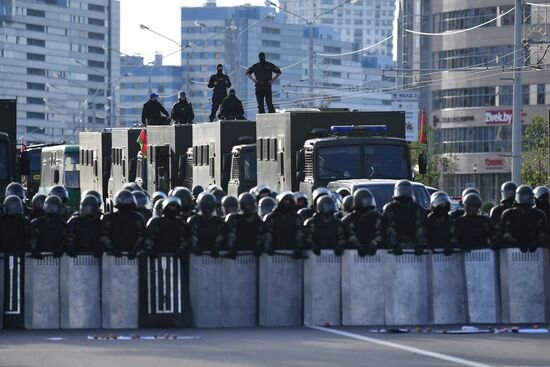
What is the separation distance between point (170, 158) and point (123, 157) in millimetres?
3250

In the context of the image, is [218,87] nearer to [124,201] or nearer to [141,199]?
[141,199]

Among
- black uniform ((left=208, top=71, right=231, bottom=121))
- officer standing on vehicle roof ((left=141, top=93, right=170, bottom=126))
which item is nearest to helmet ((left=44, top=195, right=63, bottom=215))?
black uniform ((left=208, top=71, right=231, bottom=121))

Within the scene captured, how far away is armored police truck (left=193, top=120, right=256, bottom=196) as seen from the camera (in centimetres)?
3641

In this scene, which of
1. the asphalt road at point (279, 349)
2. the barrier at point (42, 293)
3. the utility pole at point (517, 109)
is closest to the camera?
the asphalt road at point (279, 349)

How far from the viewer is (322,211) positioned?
20.5 m

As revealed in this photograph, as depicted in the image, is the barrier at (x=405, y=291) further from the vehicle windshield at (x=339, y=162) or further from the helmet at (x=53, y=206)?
the vehicle windshield at (x=339, y=162)

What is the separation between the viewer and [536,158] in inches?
2872

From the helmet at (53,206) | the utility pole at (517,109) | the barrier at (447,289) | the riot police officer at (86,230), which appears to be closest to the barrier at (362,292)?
the barrier at (447,289)

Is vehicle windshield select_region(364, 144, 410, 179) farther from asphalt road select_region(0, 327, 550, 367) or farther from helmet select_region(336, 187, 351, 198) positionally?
asphalt road select_region(0, 327, 550, 367)

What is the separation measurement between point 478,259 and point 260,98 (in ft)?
60.7

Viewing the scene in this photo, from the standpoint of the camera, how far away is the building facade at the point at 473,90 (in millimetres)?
108500

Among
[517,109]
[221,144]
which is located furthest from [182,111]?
[517,109]

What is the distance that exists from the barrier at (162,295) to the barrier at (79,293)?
52 centimetres

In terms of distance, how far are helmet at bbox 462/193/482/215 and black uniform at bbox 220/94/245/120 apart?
1848 centimetres
